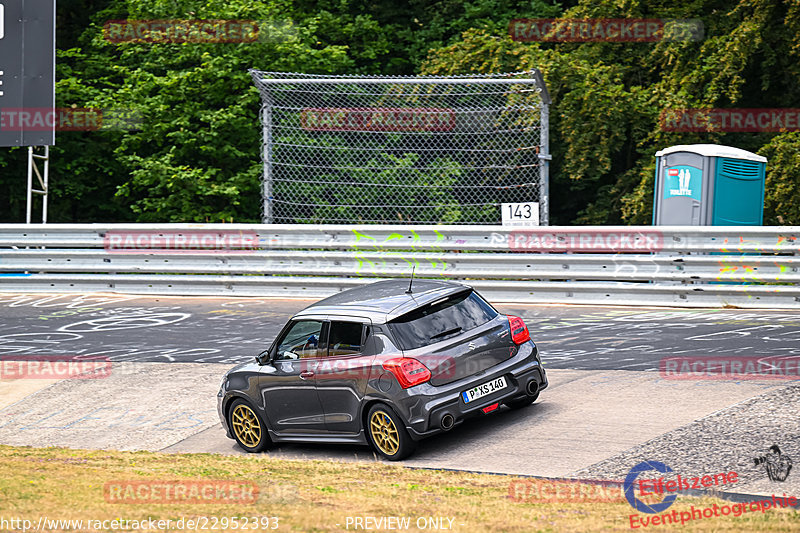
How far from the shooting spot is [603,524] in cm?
570

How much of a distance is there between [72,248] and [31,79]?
10.0 feet

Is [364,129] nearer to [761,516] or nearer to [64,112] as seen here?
[64,112]

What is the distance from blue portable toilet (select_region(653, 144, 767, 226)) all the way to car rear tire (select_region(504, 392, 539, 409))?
6272mm

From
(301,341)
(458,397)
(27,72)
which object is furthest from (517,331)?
(27,72)

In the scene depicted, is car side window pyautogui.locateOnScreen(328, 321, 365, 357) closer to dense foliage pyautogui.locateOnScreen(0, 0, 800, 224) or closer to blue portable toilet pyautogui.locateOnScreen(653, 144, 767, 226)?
blue portable toilet pyautogui.locateOnScreen(653, 144, 767, 226)

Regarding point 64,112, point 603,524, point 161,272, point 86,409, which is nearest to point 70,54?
point 64,112

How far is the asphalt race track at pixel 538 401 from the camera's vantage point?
7922 mm

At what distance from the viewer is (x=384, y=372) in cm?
850

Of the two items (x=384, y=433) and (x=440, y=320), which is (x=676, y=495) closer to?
(x=384, y=433)

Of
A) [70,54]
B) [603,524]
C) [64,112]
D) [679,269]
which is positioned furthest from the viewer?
[70,54]

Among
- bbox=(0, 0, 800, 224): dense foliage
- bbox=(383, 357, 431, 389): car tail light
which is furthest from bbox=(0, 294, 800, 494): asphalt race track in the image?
bbox=(0, 0, 800, 224): dense foliage

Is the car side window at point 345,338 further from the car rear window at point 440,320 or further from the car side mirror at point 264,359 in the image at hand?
the car side mirror at point 264,359

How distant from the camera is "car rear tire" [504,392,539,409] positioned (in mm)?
9398

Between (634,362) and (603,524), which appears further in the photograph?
(634,362)
